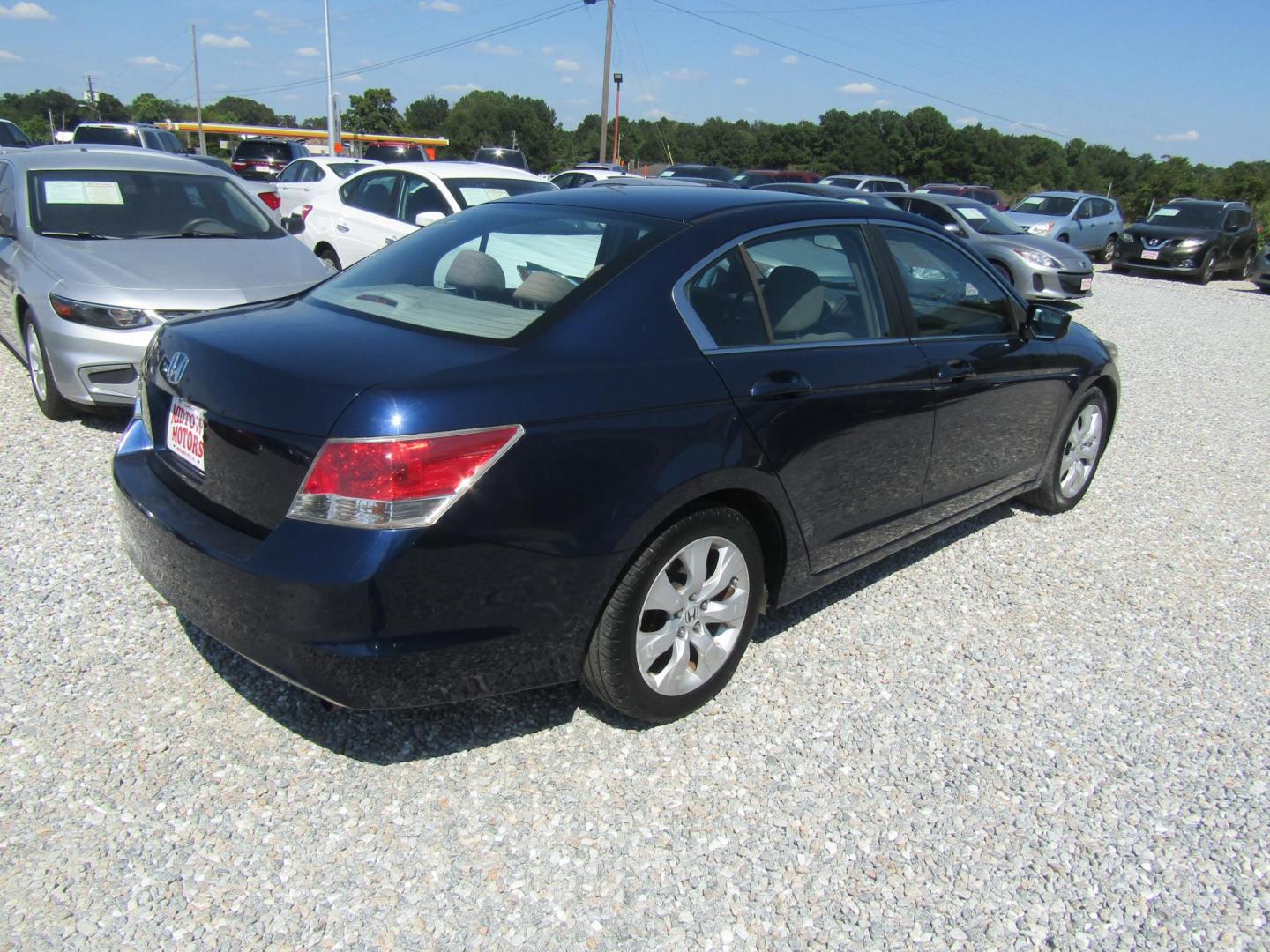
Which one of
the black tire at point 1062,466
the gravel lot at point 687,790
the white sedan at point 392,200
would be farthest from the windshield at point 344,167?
the black tire at point 1062,466

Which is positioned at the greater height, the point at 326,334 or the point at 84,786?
the point at 326,334

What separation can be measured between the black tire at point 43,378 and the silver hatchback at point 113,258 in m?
0.01

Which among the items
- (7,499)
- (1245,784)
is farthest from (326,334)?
(1245,784)

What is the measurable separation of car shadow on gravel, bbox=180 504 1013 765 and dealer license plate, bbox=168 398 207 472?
71 cm

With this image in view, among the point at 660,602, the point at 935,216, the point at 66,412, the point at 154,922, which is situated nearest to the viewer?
the point at 154,922

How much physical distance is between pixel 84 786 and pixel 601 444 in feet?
5.52

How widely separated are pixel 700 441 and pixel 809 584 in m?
0.92

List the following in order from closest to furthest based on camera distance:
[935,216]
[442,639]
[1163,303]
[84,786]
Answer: [442,639] < [84,786] < [935,216] < [1163,303]

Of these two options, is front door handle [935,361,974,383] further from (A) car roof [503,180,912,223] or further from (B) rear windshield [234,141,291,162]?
(B) rear windshield [234,141,291,162]

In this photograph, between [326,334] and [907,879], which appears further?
[326,334]

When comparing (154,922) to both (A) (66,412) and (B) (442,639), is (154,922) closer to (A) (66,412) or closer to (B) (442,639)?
(B) (442,639)

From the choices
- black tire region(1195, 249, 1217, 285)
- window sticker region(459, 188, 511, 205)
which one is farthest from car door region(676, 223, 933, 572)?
black tire region(1195, 249, 1217, 285)

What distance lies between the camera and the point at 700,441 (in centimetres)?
274

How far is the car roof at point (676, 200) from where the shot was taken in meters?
3.22
